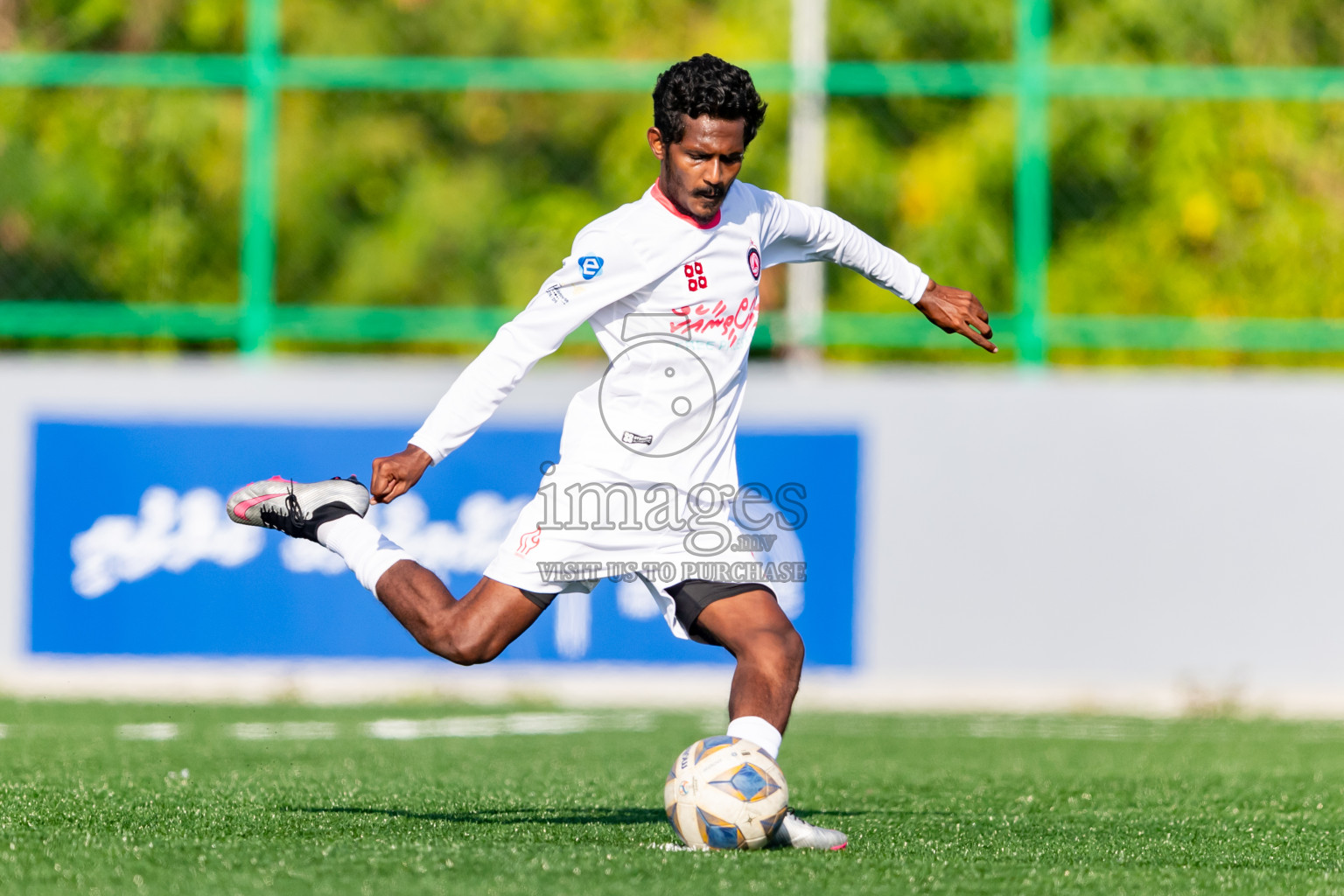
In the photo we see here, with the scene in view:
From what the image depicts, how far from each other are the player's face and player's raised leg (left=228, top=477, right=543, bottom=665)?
4.08 ft

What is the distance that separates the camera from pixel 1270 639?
37.1ft

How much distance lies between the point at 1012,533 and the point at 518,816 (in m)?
6.11

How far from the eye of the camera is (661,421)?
17.5 ft

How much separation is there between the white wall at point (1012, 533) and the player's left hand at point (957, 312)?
5.41 metres

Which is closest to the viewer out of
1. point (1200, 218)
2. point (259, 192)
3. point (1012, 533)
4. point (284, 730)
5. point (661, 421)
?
point (661, 421)

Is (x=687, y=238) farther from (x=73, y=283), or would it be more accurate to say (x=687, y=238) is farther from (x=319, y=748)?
(x=73, y=283)

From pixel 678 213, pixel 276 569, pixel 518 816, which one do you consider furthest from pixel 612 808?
pixel 276 569

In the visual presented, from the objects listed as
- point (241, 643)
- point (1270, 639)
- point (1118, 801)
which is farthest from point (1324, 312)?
point (241, 643)

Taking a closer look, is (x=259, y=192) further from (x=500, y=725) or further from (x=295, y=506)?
(x=295, y=506)

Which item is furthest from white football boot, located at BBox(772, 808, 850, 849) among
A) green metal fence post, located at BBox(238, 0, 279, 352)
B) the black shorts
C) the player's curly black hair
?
green metal fence post, located at BBox(238, 0, 279, 352)

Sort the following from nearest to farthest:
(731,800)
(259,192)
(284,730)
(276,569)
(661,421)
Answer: (731,800) < (661,421) < (284,730) < (276,569) < (259,192)

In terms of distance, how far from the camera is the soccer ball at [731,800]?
508cm

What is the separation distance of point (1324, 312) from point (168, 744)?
7.69 m

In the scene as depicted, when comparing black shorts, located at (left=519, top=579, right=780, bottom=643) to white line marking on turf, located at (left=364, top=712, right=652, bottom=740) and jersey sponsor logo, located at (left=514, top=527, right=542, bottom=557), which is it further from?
white line marking on turf, located at (left=364, top=712, right=652, bottom=740)
